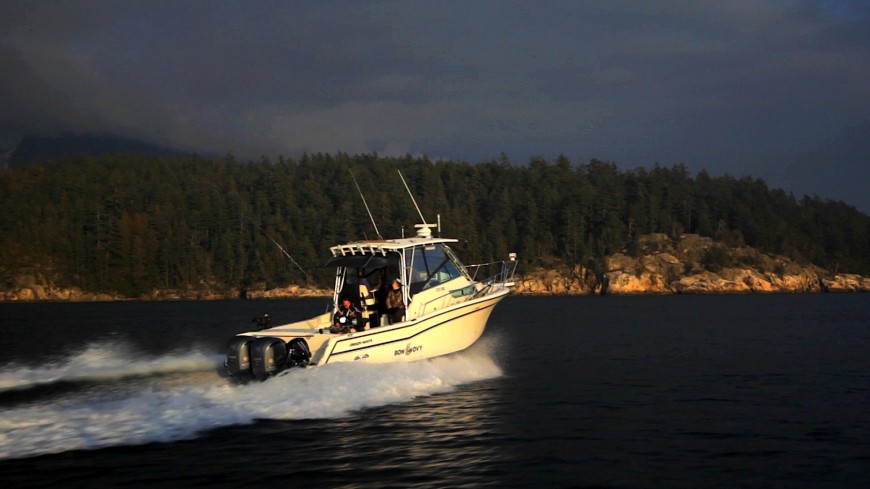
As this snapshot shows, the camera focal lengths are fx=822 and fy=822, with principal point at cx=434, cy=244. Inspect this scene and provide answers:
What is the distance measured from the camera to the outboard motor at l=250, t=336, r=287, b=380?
15859 millimetres

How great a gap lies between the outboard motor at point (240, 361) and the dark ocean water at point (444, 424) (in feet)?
1.52

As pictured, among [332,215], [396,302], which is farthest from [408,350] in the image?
[332,215]

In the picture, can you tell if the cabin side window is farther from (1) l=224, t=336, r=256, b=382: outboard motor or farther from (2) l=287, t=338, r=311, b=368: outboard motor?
(1) l=224, t=336, r=256, b=382: outboard motor

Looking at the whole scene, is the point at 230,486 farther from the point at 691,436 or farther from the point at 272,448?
the point at 691,436

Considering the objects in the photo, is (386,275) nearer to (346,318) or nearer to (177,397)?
(346,318)

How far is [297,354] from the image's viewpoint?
16.2 m

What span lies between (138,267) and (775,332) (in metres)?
103

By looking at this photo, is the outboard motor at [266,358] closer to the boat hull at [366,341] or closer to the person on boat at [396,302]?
the boat hull at [366,341]

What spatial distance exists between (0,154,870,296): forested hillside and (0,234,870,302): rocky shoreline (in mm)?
2010

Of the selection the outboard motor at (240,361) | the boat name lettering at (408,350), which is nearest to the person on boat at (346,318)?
the boat name lettering at (408,350)

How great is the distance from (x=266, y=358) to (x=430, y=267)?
5615 mm

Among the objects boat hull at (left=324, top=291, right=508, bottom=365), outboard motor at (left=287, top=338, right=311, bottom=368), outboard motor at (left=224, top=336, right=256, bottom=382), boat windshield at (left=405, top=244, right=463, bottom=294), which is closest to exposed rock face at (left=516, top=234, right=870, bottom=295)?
boat windshield at (left=405, top=244, right=463, bottom=294)

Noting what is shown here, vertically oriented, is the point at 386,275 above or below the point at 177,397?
above

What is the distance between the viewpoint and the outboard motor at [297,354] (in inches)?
634
